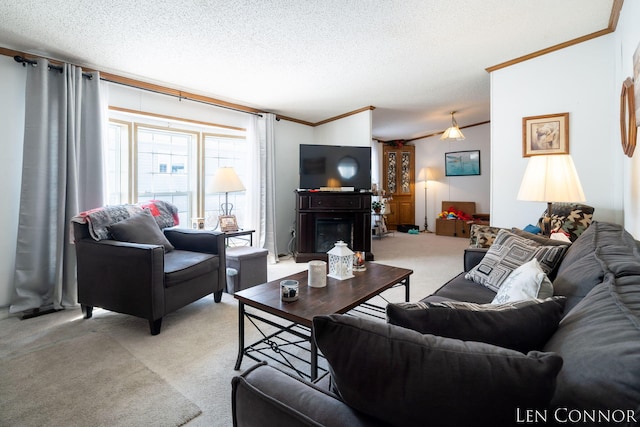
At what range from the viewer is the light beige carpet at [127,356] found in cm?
145

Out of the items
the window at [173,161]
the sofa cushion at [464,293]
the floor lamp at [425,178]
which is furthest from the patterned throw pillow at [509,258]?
the floor lamp at [425,178]

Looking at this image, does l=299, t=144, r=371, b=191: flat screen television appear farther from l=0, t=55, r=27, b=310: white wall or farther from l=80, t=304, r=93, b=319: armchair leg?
l=0, t=55, r=27, b=310: white wall

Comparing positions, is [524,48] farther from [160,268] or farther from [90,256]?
[90,256]

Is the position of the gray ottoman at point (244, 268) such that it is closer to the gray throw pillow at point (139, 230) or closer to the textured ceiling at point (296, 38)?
the gray throw pillow at point (139, 230)

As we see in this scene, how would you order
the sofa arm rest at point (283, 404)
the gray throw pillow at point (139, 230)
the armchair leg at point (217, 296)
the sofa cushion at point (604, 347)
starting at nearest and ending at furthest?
the sofa cushion at point (604, 347)
the sofa arm rest at point (283, 404)
the gray throw pillow at point (139, 230)
the armchair leg at point (217, 296)

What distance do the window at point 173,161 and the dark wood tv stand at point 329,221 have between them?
965 millimetres

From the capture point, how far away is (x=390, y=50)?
2.80 metres

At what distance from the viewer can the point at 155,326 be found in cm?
216

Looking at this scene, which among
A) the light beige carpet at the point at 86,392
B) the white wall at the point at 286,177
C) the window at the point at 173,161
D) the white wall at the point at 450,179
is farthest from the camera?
the white wall at the point at 450,179

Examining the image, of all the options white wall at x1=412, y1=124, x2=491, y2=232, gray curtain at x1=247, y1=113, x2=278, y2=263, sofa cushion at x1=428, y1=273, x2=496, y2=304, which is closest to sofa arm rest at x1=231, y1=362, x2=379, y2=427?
sofa cushion at x1=428, y1=273, x2=496, y2=304

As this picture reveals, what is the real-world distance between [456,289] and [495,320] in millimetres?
1154

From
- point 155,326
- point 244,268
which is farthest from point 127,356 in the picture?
point 244,268

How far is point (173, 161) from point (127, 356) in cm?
258

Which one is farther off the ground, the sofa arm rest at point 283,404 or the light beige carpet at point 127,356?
the sofa arm rest at point 283,404
